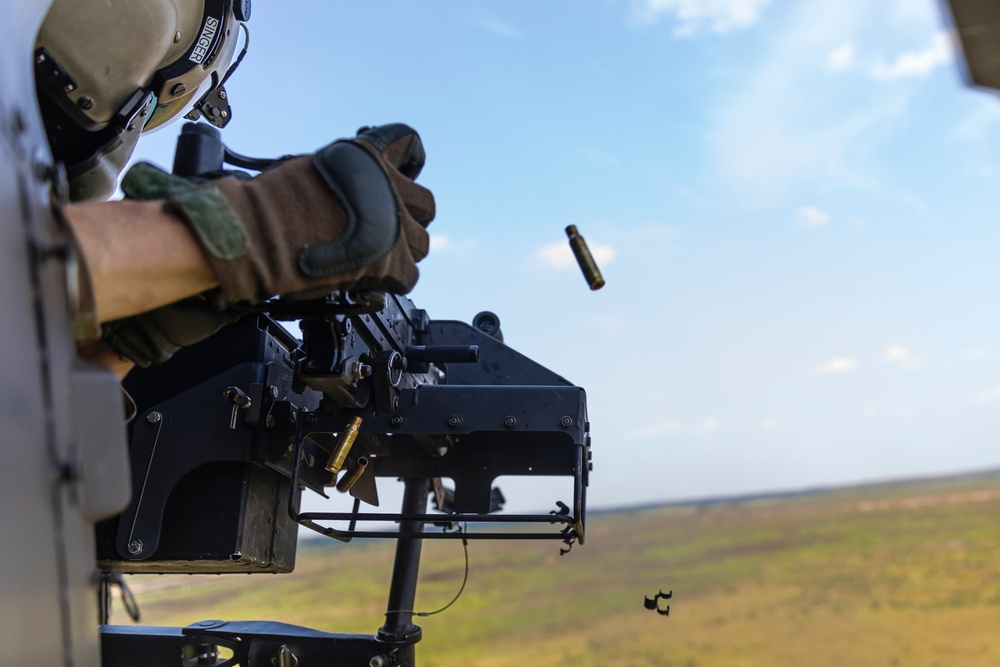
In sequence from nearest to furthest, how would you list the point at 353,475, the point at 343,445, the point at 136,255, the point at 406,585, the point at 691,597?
the point at 136,255 → the point at 343,445 → the point at 353,475 → the point at 406,585 → the point at 691,597

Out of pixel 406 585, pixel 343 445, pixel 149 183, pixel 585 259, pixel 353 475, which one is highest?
pixel 585 259

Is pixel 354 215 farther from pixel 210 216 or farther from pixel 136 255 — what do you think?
pixel 136 255

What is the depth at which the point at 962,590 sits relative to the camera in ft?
202

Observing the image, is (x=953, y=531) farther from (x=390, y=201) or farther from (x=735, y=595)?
(x=390, y=201)

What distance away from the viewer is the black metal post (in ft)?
12.4

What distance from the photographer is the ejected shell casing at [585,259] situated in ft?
12.0

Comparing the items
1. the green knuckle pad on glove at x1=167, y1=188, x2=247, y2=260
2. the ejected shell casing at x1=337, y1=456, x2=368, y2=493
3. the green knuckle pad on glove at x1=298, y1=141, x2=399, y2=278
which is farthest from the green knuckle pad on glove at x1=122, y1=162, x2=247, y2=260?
the ejected shell casing at x1=337, y1=456, x2=368, y2=493

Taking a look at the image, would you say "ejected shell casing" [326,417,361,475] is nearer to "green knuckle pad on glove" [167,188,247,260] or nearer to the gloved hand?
the gloved hand

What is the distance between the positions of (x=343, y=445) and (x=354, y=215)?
165 centimetres

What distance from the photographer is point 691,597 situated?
2482 inches

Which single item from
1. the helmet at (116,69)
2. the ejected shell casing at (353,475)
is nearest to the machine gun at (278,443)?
the ejected shell casing at (353,475)

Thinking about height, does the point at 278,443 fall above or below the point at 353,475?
above

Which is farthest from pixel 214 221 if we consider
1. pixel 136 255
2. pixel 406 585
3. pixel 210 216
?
pixel 406 585

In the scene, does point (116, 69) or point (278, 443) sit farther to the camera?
point (278, 443)
